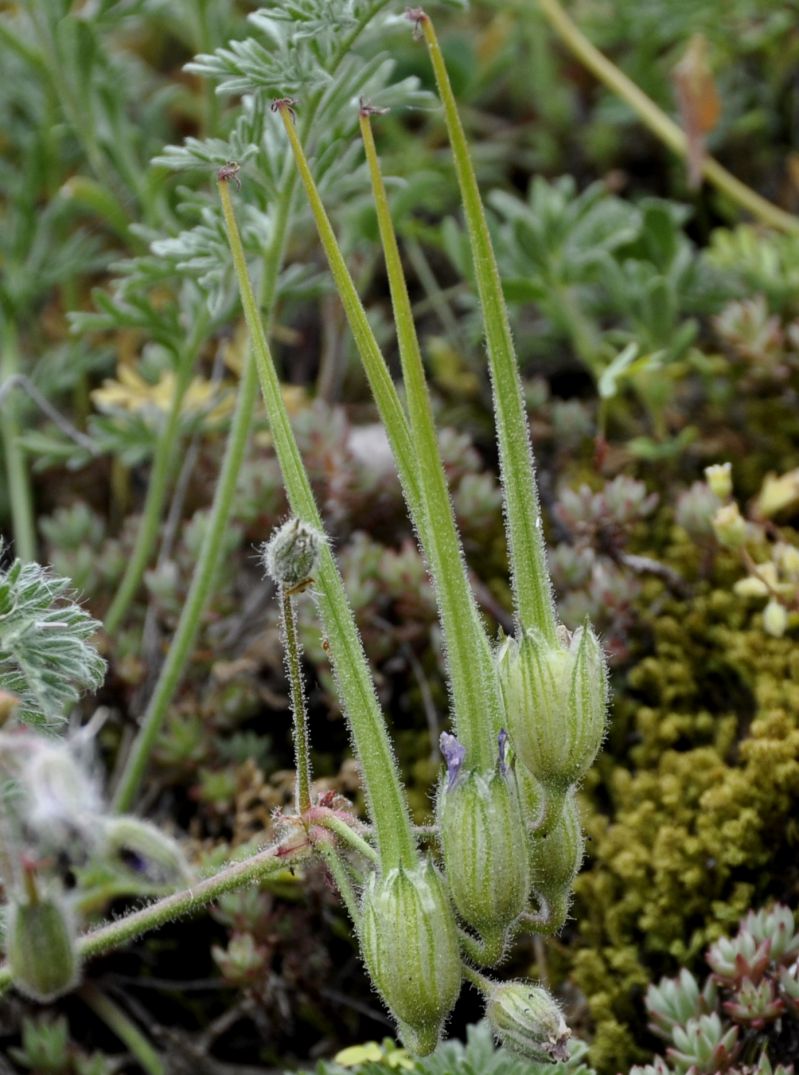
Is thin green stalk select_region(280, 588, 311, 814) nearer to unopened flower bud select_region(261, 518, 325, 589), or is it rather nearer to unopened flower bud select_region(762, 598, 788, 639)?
unopened flower bud select_region(261, 518, 325, 589)

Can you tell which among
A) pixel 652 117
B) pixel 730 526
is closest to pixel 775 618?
pixel 730 526

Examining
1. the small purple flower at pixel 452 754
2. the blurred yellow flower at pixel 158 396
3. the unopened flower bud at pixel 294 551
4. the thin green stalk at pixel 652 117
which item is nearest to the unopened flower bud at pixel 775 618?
the small purple flower at pixel 452 754

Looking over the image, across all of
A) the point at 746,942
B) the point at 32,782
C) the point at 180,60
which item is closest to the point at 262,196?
the point at 32,782

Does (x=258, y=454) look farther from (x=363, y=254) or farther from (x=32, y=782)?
(x=32, y=782)

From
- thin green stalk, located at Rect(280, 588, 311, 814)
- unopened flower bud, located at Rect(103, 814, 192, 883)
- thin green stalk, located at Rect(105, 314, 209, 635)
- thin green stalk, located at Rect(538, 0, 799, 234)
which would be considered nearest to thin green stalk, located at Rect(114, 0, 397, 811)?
thin green stalk, located at Rect(105, 314, 209, 635)

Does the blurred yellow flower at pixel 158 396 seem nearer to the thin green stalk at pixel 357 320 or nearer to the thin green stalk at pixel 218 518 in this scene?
the thin green stalk at pixel 218 518

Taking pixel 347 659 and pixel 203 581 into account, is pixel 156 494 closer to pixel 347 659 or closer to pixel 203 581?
pixel 203 581

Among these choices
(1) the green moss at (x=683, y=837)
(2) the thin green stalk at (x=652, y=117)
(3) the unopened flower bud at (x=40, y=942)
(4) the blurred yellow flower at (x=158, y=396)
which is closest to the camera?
(3) the unopened flower bud at (x=40, y=942)
